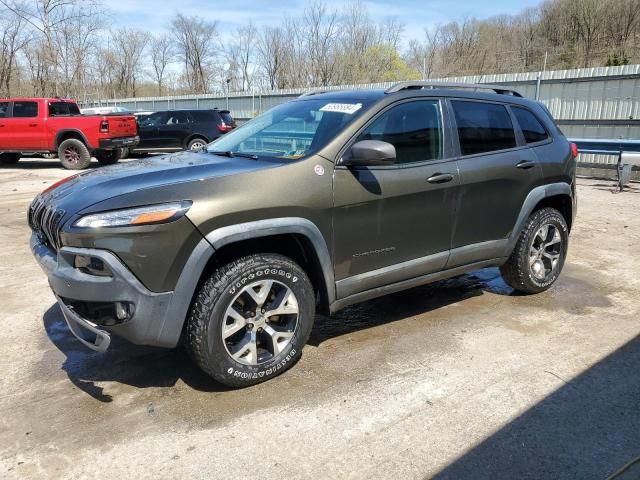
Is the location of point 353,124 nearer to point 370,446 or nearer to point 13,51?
point 370,446

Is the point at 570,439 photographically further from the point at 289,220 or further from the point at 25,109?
the point at 25,109

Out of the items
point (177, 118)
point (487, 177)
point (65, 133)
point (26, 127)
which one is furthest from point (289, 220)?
point (177, 118)

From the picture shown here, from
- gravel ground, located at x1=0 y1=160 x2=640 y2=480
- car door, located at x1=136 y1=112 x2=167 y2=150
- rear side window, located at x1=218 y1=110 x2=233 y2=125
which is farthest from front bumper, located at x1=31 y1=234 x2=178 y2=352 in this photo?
car door, located at x1=136 y1=112 x2=167 y2=150

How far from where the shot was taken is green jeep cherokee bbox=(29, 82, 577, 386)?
2896 mm

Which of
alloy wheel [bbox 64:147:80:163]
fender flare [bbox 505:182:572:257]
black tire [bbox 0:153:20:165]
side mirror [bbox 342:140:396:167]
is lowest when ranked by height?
black tire [bbox 0:153:20:165]

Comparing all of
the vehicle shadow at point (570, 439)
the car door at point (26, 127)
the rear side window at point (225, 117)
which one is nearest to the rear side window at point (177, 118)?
the rear side window at point (225, 117)

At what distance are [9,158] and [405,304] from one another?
16.2 m

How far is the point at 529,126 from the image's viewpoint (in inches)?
188

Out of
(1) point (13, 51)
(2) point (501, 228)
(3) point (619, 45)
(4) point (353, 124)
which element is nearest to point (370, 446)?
(4) point (353, 124)

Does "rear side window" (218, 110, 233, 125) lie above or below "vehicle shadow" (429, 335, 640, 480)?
above

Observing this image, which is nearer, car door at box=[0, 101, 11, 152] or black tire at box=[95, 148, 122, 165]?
car door at box=[0, 101, 11, 152]

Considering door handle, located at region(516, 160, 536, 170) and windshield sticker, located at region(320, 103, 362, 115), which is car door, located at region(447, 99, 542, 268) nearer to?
door handle, located at region(516, 160, 536, 170)

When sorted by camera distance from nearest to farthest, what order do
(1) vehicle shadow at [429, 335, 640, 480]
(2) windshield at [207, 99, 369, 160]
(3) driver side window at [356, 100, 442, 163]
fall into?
(1) vehicle shadow at [429, 335, 640, 480] < (2) windshield at [207, 99, 369, 160] < (3) driver side window at [356, 100, 442, 163]

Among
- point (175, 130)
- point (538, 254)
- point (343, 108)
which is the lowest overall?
point (538, 254)
